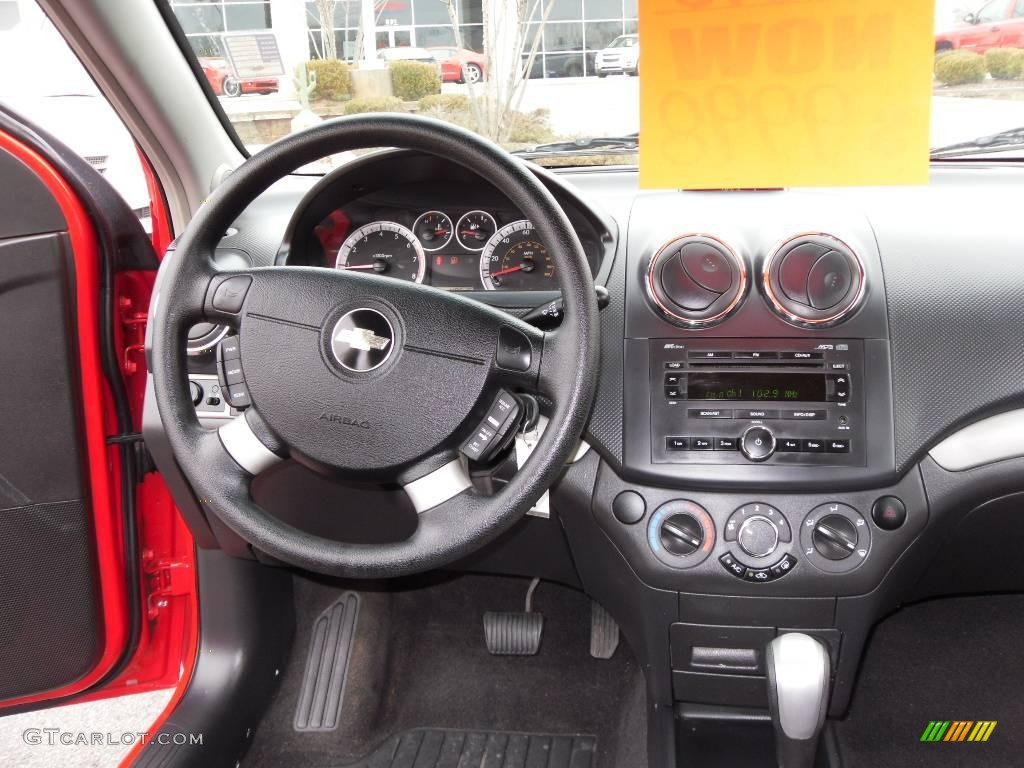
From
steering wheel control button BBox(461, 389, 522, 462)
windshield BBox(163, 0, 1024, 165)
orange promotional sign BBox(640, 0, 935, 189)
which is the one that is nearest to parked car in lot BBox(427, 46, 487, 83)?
windshield BBox(163, 0, 1024, 165)

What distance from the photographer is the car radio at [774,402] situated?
4.36 feet

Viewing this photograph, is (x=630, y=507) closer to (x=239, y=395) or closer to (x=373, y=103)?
(x=239, y=395)

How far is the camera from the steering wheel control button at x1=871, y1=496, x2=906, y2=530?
136 centimetres

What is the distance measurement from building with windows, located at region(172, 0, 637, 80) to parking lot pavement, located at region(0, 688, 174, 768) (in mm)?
1382

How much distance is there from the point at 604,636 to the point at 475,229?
101cm

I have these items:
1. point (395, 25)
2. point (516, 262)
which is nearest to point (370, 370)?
point (516, 262)

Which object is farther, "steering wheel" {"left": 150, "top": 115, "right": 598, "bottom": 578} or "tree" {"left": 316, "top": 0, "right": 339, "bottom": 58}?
"tree" {"left": 316, "top": 0, "right": 339, "bottom": 58}

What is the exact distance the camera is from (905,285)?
1.36 meters

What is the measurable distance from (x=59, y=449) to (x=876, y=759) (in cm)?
169

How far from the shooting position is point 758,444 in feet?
4.37

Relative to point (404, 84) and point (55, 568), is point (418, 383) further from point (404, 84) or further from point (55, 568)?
point (55, 568)

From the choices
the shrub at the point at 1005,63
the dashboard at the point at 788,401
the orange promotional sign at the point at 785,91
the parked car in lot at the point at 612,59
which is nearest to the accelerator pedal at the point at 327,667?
the dashboard at the point at 788,401

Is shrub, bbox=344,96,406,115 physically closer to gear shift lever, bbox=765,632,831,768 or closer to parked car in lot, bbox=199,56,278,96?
parked car in lot, bbox=199,56,278,96

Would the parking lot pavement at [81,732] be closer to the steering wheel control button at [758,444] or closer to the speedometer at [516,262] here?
the speedometer at [516,262]
